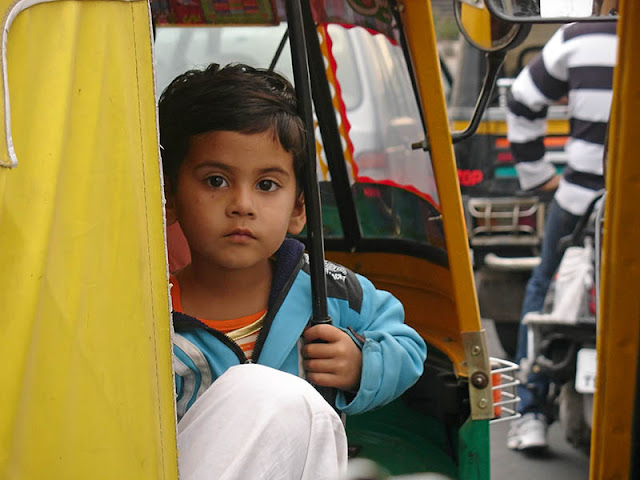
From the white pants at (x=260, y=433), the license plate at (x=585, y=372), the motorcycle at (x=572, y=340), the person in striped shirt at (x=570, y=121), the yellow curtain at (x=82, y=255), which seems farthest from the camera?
the person in striped shirt at (x=570, y=121)

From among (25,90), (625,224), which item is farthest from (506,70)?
(25,90)

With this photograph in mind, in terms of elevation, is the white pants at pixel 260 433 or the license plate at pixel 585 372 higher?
the white pants at pixel 260 433

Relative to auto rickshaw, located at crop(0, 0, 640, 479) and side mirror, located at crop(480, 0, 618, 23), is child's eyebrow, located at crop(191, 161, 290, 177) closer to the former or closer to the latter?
side mirror, located at crop(480, 0, 618, 23)

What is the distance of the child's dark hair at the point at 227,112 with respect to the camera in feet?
6.60

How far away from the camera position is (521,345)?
5.03 meters

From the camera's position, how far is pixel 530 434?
4.77 m

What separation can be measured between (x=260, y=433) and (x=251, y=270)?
0.73 meters

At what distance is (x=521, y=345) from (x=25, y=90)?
4.07m

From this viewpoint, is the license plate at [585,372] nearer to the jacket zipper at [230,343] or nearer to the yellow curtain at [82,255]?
the jacket zipper at [230,343]

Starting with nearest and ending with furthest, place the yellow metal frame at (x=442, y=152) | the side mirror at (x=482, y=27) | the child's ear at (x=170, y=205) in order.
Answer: the child's ear at (x=170, y=205)
the side mirror at (x=482, y=27)
the yellow metal frame at (x=442, y=152)

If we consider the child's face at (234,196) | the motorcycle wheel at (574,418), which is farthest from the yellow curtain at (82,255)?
the motorcycle wheel at (574,418)

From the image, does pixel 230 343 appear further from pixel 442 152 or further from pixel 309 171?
pixel 442 152

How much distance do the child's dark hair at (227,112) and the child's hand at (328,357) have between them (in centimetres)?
36

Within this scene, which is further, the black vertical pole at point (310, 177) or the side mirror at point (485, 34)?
the side mirror at point (485, 34)
